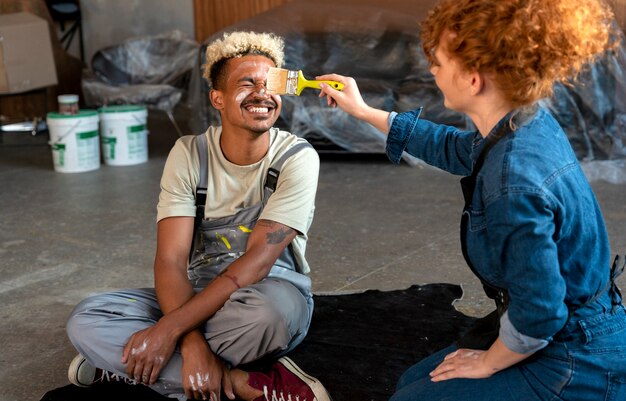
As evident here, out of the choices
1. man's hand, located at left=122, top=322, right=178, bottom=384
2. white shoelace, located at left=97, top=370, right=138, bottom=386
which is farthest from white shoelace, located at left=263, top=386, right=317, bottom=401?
white shoelace, located at left=97, top=370, right=138, bottom=386

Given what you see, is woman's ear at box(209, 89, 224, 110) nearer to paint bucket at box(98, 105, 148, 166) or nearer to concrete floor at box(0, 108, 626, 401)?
concrete floor at box(0, 108, 626, 401)

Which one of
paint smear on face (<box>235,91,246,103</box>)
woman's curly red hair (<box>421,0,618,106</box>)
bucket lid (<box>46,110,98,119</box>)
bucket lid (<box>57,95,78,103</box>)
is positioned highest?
woman's curly red hair (<box>421,0,618,106</box>)

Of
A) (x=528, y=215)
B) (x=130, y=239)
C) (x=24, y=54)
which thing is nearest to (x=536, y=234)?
(x=528, y=215)

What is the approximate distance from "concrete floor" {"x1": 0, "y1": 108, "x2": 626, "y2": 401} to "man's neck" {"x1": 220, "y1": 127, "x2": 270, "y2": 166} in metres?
0.79

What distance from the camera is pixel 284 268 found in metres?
2.24

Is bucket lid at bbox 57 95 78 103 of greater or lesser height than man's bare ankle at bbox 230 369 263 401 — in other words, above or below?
below

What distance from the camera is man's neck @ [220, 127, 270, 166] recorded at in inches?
87.4

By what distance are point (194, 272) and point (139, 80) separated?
558 cm

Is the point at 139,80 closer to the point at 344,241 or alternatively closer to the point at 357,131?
the point at 357,131

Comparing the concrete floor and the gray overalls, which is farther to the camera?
the concrete floor

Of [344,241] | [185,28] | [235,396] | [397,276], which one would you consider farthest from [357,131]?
[185,28]

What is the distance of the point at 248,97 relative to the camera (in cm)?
225

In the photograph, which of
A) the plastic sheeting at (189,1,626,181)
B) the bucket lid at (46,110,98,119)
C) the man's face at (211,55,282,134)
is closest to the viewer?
the man's face at (211,55,282,134)

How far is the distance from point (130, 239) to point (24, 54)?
303 cm
